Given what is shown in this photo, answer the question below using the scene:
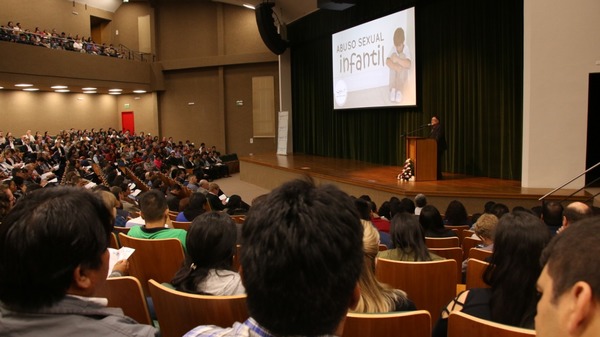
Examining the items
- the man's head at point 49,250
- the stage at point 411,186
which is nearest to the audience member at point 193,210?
the stage at point 411,186

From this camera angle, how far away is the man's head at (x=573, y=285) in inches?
30.4

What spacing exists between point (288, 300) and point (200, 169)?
13.2 metres

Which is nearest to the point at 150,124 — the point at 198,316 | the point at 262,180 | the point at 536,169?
the point at 262,180

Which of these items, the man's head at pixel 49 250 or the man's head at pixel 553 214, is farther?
the man's head at pixel 553 214

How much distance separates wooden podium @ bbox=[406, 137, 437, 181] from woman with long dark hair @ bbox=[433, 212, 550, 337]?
6429 millimetres

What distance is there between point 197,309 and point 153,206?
1.62 meters

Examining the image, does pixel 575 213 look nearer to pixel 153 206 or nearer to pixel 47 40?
pixel 153 206

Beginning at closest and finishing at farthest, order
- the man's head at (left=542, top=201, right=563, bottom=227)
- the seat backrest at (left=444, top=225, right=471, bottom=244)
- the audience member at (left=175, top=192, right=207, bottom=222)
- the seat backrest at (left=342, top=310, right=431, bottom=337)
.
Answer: the seat backrest at (left=342, top=310, right=431, bottom=337), the man's head at (left=542, top=201, right=563, bottom=227), the seat backrest at (left=444, top=225, right=471, bottom=244), the audience member at (left=175, top=192, right=207, bottom=222)

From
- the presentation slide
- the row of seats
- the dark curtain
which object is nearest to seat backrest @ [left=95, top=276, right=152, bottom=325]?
the row of seats

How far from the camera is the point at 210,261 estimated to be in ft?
7.23

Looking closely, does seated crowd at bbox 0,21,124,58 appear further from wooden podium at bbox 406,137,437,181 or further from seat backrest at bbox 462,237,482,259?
seat backrest at bbox 462,237,482,259

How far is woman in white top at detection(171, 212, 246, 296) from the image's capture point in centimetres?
213

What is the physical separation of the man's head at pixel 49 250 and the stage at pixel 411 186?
4.02 metres

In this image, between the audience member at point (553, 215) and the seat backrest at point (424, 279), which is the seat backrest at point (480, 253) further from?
A: the audience member at point (553, 215)
